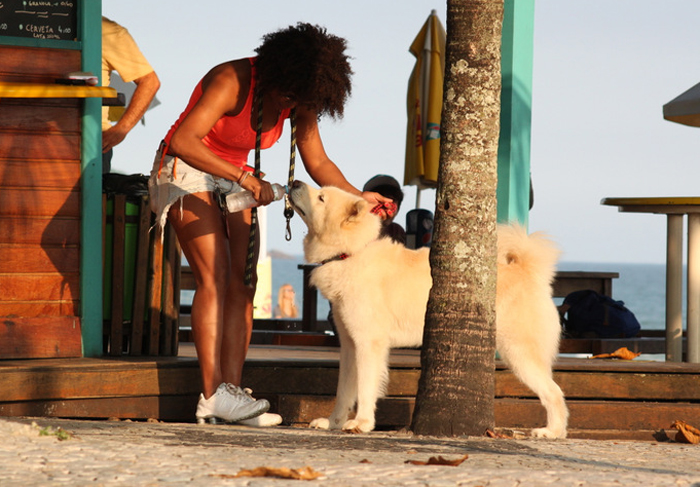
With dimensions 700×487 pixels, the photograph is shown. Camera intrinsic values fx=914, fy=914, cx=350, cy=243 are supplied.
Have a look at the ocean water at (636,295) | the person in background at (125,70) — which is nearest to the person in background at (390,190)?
the person in background at (125,70)

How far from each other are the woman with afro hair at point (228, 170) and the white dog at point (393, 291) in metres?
0.42

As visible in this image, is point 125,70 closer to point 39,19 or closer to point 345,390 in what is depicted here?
point 39,19

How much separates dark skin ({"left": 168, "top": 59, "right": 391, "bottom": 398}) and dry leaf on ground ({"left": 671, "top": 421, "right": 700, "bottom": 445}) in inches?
104

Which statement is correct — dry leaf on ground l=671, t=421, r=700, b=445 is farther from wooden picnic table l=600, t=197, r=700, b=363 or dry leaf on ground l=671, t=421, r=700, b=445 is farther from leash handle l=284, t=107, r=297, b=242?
leash handle l=284, t=107, r=297, b=242

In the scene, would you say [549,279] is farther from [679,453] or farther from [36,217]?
[36,217]

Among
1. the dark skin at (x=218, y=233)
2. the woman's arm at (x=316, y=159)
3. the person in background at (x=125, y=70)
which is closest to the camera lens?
the dark skin at (x=218, y=233)

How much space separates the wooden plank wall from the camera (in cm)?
571

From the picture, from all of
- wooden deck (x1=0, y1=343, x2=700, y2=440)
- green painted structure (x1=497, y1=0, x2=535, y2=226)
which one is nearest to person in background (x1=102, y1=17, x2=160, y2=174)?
wooden deck (x1=0, y1=343, x2=700, y2=440)

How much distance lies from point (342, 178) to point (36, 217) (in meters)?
1.99

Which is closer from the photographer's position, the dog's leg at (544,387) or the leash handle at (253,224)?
the leash handle at (253,224)

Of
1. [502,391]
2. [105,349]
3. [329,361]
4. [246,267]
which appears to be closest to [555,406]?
[502,391]

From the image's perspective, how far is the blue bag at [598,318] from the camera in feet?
27.4

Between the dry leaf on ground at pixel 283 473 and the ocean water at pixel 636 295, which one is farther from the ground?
the dry leaf on ground at pixel 283 473

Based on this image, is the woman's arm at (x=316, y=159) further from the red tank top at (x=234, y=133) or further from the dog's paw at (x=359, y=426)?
the dog's paw at (x=359, y=426)
